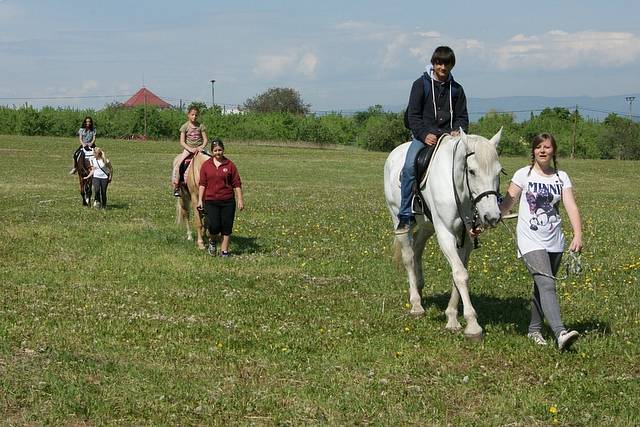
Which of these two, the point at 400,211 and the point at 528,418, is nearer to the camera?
the point at 528,418

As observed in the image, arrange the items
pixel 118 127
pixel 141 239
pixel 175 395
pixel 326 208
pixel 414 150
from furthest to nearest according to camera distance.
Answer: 1. pixel 118 127
2. pixel 326 208
3. pixel 141 239
4. pixel 414 150
5. pixel 175 395

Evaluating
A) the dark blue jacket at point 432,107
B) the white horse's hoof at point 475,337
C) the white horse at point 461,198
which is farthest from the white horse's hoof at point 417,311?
the dark blue jacket at point 432,107

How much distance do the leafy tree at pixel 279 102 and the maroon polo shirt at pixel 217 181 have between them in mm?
130831

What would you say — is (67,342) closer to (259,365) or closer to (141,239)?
(259,365)

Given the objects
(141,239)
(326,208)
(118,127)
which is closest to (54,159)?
(326,208)

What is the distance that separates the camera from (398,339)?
891 centimetres

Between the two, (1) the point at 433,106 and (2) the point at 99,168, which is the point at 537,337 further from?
(2) the point at 99,168

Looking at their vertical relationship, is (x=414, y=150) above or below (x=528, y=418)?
above

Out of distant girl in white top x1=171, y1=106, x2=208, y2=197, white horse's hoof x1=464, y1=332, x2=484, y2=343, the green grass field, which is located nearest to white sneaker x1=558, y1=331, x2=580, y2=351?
the green grass field

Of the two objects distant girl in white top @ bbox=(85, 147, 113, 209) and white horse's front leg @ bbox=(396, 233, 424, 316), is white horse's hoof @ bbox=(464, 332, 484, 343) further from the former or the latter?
distant girl in white top @ bbox=(85, 147, 113, 209)

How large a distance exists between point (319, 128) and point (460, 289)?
94.8 metres

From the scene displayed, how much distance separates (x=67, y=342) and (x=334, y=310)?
332 centimetres

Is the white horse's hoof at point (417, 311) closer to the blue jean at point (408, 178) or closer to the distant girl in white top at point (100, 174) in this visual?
the blue jean at point (408, 178)

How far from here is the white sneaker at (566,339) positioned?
314 inches
